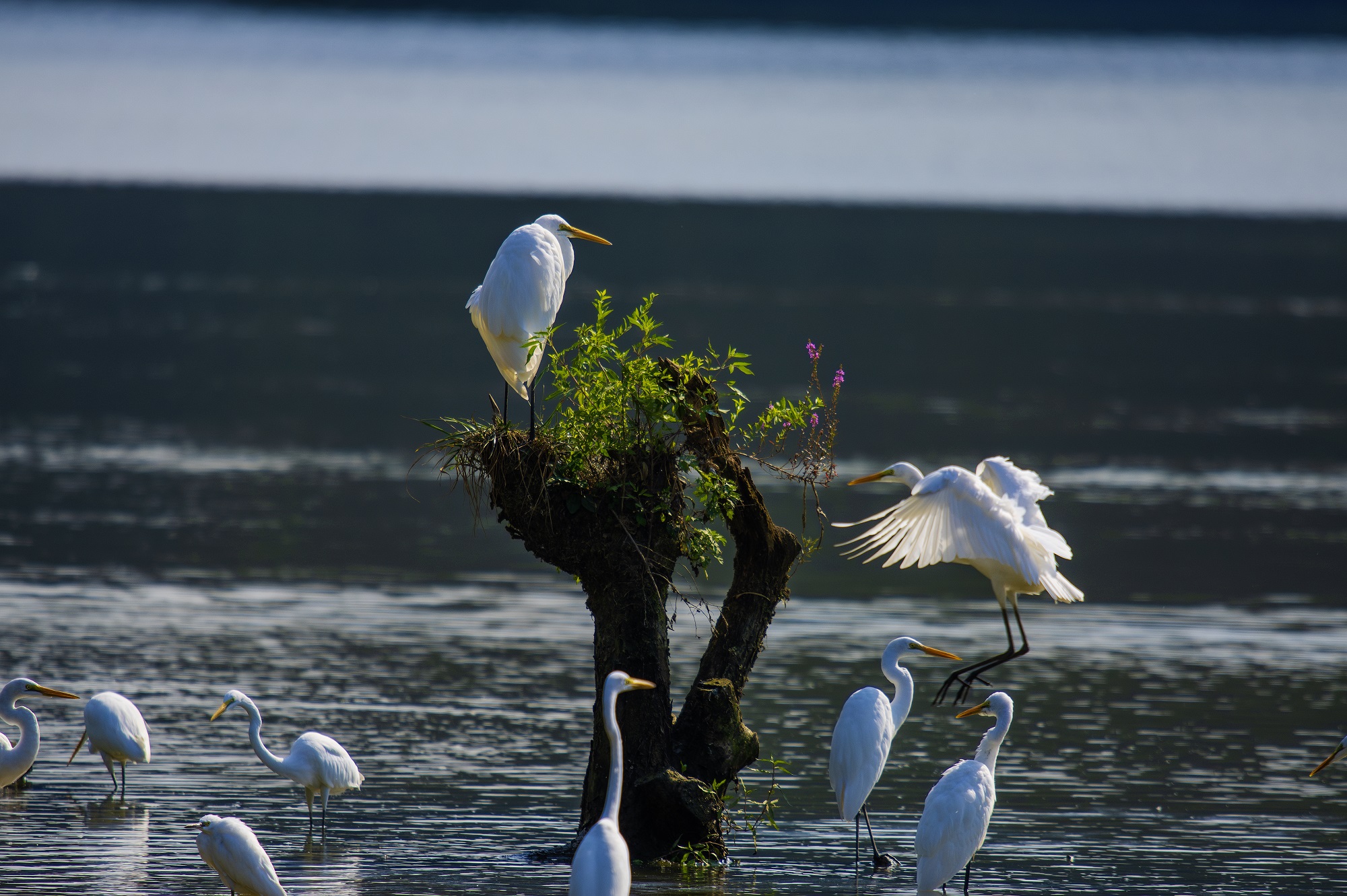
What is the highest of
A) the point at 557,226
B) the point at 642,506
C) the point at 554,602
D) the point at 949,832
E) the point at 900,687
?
the point at 557,226

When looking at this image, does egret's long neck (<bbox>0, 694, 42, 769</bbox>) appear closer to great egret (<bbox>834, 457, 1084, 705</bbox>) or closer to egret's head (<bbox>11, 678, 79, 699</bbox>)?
egret's head (<bbox>11, 678, 79, 699</bbox>)

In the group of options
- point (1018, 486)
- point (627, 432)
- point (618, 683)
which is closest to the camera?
point (618, 683)

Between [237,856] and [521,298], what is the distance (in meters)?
3.61

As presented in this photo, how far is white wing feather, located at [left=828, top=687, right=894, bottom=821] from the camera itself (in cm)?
998

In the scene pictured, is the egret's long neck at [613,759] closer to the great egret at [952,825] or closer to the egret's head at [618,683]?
the egret's head at [618,683]

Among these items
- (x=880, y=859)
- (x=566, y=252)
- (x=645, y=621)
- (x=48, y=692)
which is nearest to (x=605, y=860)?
(x=645, y=621)

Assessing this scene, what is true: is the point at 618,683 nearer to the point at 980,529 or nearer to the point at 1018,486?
the point at 980,529

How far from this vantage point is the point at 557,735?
42.0 feet

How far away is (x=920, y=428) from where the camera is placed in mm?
28156

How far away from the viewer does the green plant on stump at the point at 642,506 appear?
971cm

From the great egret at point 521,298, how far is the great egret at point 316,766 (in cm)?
240

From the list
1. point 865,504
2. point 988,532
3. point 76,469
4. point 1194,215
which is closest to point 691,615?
point 865,504

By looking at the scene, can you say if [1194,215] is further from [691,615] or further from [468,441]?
[468,441]

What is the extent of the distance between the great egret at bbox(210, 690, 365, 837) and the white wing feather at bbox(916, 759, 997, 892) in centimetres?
355
